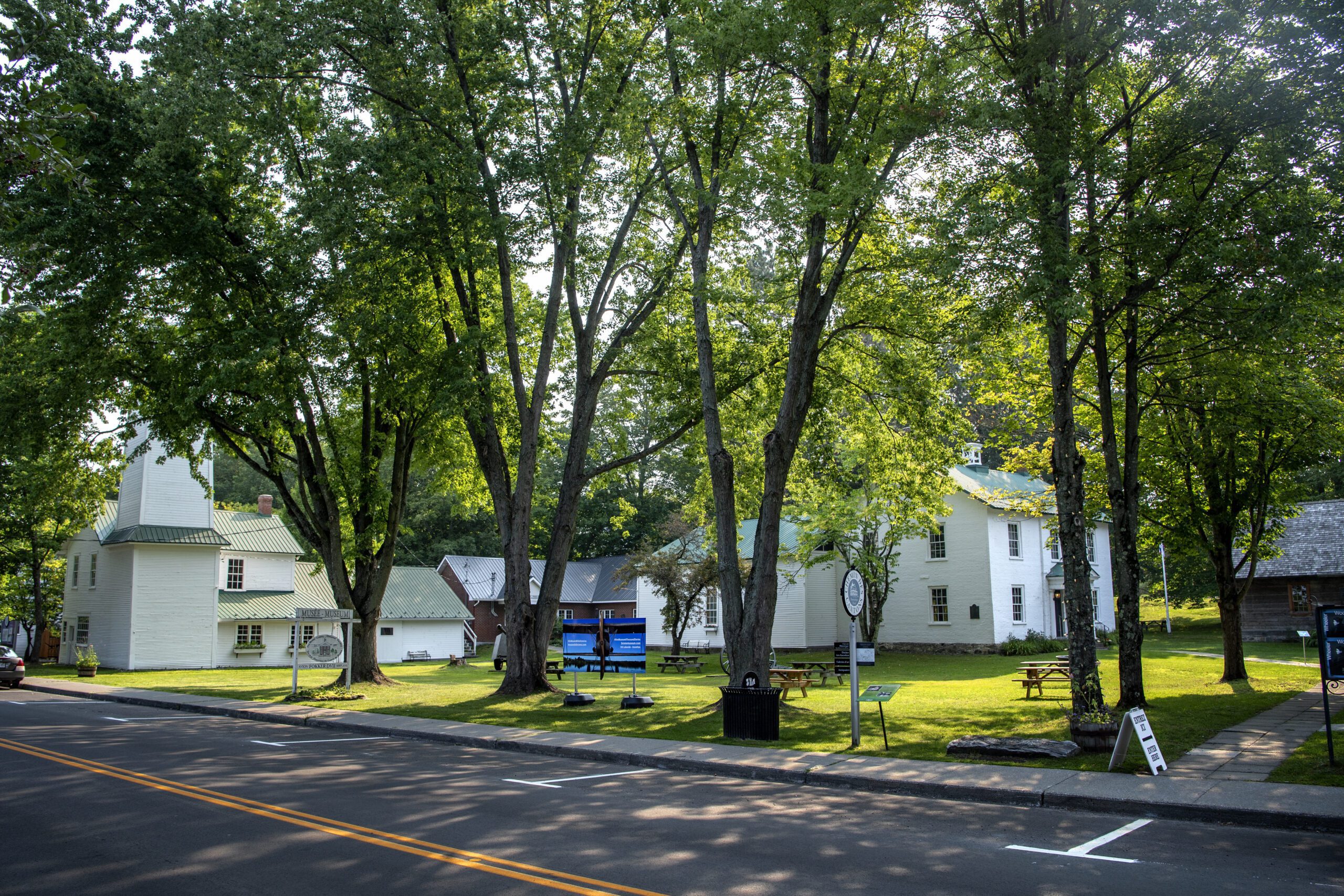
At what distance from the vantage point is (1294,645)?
39.9 m

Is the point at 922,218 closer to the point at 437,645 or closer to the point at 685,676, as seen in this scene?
the point at 685,676

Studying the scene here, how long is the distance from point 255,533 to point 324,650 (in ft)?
82.3

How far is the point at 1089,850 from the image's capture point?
7.54m

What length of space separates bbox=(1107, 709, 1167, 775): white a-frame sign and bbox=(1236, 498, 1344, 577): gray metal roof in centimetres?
3352

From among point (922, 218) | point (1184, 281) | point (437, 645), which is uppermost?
point (922, 218)

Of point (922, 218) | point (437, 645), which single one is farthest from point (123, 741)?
point (437, 645)

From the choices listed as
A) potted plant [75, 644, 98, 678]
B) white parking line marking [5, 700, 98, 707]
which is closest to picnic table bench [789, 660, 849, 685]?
white parking line marking [5, 700, 98, 707]

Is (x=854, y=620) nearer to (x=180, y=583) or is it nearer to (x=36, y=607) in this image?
(x=180, y=583)

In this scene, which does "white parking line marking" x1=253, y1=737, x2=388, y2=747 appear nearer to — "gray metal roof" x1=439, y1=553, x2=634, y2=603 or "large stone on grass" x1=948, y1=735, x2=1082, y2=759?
"large stone on grass" x1=948, y1=735, x2=1082, y2=759

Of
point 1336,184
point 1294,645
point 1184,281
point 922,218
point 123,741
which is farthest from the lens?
point 1294,645

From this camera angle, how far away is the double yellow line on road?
6.16 metres

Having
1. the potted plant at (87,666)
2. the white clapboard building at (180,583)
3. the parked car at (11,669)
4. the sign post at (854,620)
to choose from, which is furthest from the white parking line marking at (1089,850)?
the white clapboard building at (180,583)

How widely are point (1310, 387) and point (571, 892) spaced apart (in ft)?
61.5

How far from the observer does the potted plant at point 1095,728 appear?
12273 millimetres
